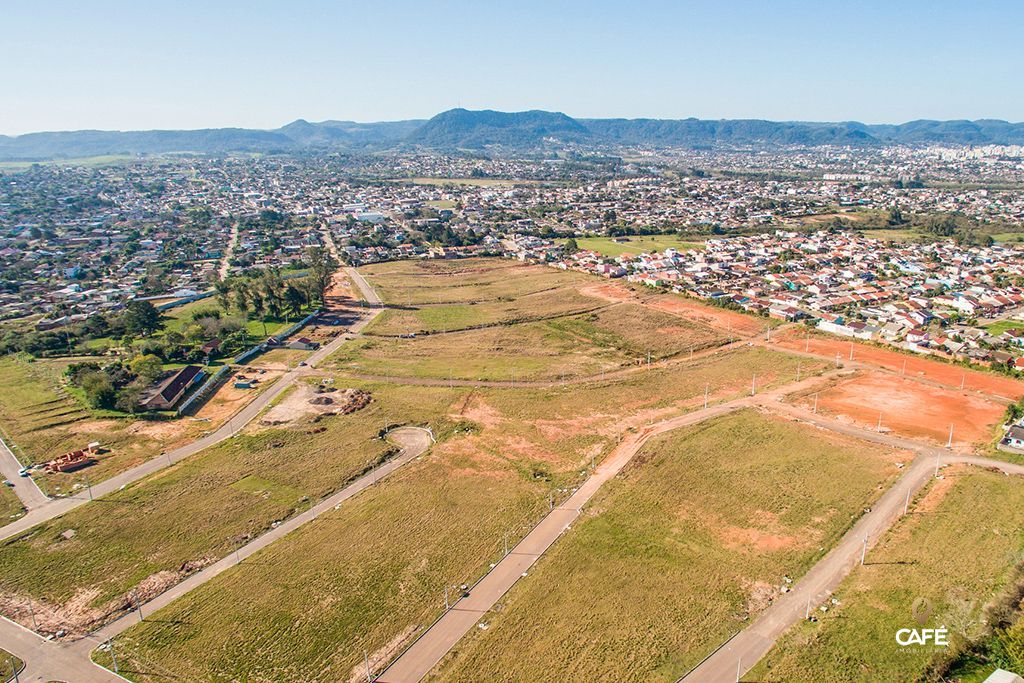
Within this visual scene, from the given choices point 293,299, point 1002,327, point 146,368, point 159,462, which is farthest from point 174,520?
point 1002,327

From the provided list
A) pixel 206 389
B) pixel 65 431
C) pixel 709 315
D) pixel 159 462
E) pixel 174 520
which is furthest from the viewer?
pixel 709 315

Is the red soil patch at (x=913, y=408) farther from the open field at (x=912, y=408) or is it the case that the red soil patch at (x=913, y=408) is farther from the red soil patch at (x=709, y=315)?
the red soil patch at (x=709, y=315)

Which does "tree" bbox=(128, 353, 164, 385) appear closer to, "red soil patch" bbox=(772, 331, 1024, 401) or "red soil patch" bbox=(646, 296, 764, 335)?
"red soil patch" bbox=(646, 296, 764, 335)

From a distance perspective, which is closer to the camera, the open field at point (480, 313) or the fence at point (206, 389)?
the fence at point (206, 389)

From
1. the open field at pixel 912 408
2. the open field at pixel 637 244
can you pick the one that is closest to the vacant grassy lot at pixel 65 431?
the open field at pixel 912 408

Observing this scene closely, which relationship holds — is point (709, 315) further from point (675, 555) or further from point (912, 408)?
point (675, 555)

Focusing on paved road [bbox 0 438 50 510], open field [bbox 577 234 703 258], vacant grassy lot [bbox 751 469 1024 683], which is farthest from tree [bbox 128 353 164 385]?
open field [bbox 577 234 703 258]

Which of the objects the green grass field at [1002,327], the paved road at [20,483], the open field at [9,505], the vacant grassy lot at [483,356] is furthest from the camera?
the green grass field at [1002,327]
